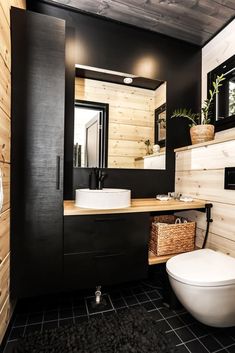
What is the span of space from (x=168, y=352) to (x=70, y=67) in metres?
2.11

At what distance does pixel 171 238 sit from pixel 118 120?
3.78 ft

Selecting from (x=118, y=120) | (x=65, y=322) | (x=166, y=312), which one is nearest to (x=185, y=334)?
(x=166, y=312)

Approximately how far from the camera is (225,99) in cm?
186

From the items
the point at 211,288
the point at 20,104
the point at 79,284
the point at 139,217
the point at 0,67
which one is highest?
the point at 0,67

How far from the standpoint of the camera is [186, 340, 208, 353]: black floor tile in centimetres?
114

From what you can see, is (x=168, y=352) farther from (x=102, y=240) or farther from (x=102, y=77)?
(x=102, y=77)

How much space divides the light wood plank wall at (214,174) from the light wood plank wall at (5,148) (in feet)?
4.85

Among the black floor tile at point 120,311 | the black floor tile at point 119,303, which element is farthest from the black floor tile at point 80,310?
the black floor tile at point 119,303

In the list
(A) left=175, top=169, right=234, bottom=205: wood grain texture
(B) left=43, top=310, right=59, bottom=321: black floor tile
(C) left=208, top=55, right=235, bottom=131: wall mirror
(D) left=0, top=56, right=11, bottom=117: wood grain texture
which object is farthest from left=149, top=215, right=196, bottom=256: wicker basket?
(D) left=0, top=56, right=11, bottom=117: wood grain texture

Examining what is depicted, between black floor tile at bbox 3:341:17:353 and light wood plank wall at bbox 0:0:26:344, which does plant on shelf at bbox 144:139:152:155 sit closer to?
light wood plank wall at bbox 0:0:26:344

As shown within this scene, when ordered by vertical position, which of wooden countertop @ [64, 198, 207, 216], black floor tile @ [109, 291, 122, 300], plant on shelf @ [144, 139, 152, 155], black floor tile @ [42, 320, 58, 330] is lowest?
black floor tile @ [42, 320, 58, 330]

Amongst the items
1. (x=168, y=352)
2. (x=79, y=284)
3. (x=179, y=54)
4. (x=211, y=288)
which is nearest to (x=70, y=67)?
(x=179, y=54)

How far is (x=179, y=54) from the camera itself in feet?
6.79

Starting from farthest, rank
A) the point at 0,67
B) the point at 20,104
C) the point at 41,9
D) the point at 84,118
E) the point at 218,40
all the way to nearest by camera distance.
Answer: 1. the point at 218,40
2. the point at 84,118
3. the point at 41,9
4. the point at 20,104
5. the point at 0,67
